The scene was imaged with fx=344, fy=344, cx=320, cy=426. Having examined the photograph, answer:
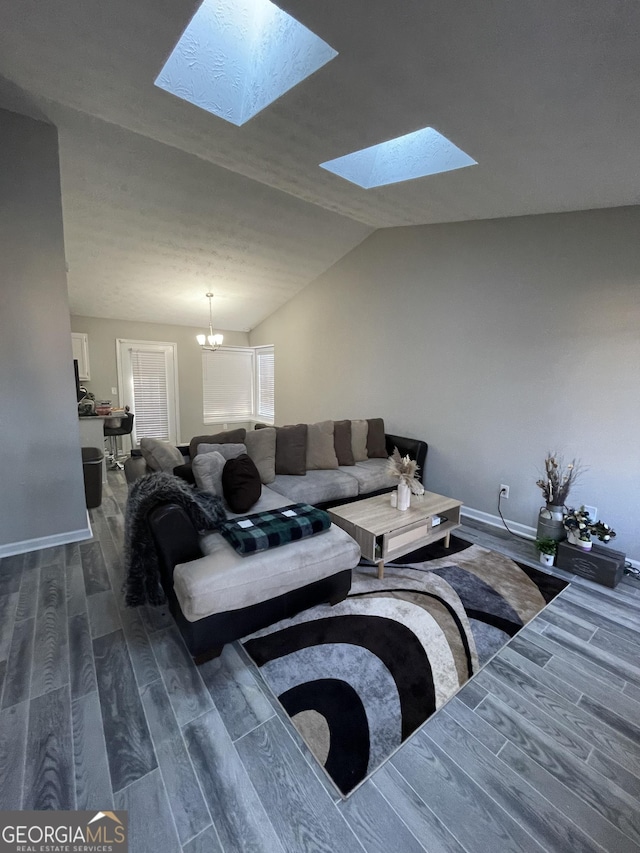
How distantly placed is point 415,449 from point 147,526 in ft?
9.27

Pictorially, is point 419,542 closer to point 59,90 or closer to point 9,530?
point 9,530

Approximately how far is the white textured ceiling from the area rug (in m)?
2.54

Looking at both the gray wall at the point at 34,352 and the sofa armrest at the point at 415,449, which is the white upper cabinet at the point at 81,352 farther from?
the sofa armrest at the point at 415,449

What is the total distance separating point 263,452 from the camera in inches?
125

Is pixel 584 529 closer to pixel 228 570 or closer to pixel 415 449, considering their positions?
pixel 415 449

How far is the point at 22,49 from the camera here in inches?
67.8

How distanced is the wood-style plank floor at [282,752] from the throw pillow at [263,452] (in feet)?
4.66

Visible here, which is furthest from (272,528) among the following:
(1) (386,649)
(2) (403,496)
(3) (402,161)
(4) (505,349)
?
(4) (505,349)

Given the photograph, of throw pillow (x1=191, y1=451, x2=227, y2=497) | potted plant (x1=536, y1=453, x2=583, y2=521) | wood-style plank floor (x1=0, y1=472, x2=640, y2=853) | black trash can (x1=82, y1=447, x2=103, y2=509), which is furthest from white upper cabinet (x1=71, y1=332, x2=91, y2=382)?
potted plant (x1=536, y1=453, x2=583, y2=521)

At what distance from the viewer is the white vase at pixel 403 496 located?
2.76m

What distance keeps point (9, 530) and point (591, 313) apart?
4.83m

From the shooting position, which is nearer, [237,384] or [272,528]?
[272,528]

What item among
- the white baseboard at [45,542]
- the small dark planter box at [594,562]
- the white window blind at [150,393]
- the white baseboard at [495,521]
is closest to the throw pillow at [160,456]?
the white baseboard at [45,542]

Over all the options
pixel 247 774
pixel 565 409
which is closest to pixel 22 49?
pixel 247 774
